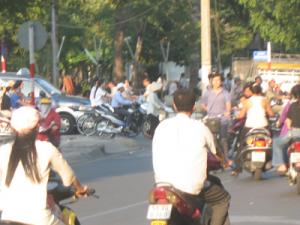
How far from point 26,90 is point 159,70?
43873 mm

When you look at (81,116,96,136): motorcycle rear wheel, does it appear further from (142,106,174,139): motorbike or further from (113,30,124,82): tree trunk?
(113,30,124,82): tree trunk

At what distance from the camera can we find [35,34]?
22.5m

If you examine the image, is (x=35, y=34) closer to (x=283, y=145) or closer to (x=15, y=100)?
(x=15, y=100)

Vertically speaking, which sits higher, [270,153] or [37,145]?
[37,145]

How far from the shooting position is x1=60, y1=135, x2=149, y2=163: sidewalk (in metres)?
22.8

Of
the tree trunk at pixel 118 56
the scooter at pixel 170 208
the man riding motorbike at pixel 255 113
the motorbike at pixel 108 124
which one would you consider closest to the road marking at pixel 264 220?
the scooter at pixel 170 208

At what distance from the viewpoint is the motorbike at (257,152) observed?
54.9ft

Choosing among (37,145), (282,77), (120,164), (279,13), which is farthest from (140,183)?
(282,77)

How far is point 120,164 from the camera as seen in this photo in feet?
68.1

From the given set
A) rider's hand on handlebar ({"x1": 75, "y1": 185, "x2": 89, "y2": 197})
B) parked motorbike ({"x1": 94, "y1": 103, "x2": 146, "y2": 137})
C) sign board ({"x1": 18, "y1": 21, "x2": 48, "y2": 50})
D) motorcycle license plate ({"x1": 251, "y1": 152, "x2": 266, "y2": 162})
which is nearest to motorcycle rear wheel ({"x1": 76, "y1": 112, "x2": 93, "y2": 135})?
parked motorbike ({"x1": 94, "y1": 103, "x2": 146, "y2": 137})

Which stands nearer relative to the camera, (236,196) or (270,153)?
(236,196)

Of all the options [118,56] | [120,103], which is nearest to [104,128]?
[120,103]

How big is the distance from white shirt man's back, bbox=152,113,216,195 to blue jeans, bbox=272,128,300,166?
6.87 meters

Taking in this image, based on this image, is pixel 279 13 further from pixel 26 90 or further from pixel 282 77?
pixel 26 90
